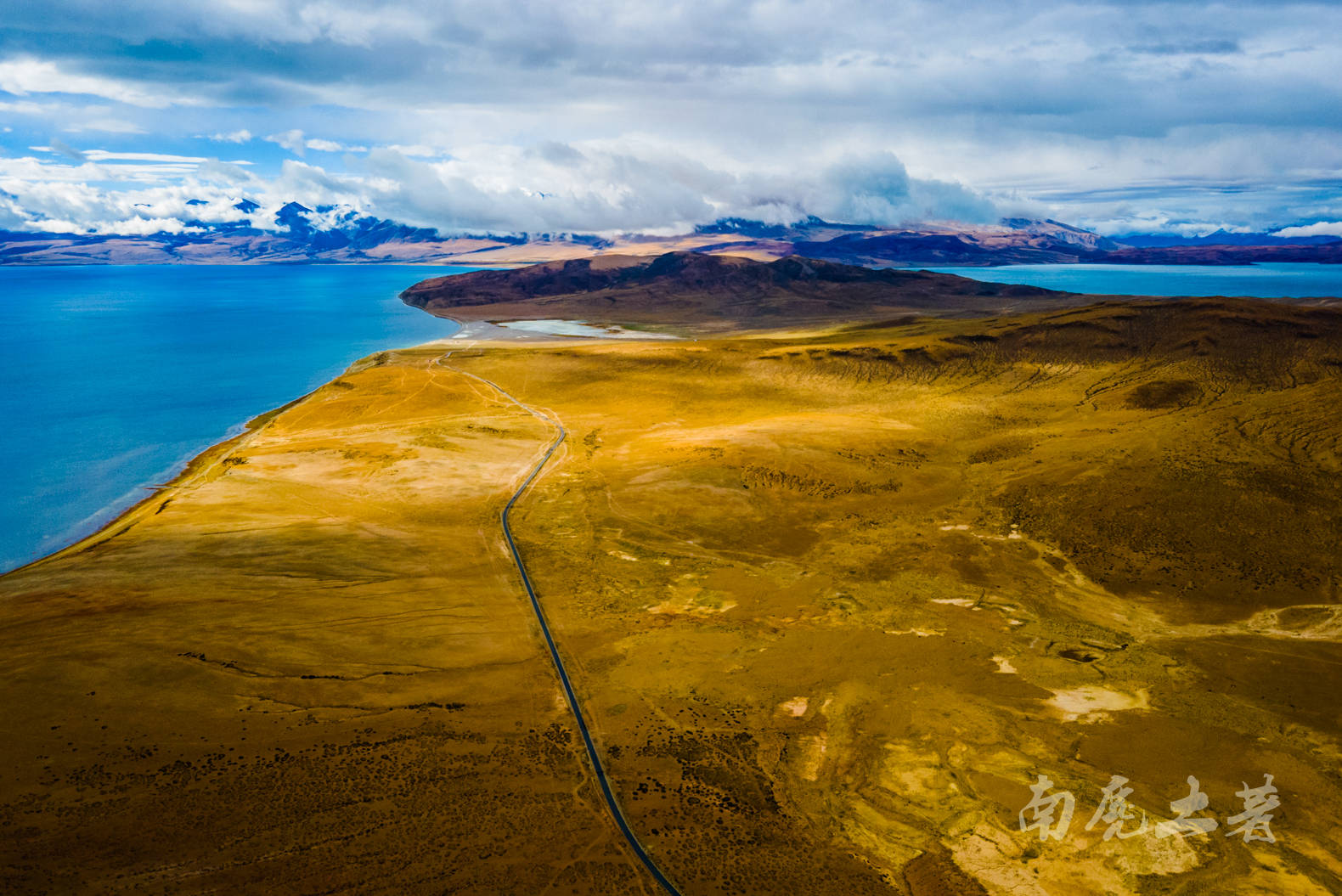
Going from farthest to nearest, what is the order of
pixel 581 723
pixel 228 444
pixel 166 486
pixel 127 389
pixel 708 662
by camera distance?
1. pixel 127 389
2. pixel 228 444
3. pixel 166 486
4. pixel 708 662
5. pixel 581 723

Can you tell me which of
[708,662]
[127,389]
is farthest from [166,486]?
[127,389]

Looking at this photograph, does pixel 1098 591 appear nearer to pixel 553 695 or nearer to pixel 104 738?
pixel 553 695

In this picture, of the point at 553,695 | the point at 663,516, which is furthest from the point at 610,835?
the point at 663,516

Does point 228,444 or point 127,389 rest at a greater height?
point 127,389

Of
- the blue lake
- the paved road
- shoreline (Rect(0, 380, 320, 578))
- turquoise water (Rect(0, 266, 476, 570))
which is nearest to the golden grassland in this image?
the paved road

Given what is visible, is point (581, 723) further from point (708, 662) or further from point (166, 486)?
point (166, 486)

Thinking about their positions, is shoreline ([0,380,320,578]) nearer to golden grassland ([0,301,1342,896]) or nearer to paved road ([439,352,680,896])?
golden grassland ([0,301,1342,896])
